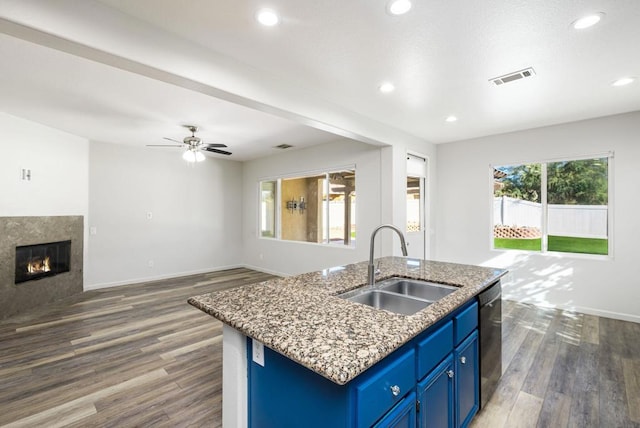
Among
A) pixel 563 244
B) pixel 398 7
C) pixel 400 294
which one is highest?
pixel 398 7

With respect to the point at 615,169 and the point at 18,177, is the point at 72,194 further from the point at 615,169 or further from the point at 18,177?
the point at 615,169

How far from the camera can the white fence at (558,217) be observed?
3.99 m

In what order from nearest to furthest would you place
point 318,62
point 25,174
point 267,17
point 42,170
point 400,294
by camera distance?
1. point 267,17
2. point 400,294
3. point 318,62
4. point 25,174
5. point 42,170

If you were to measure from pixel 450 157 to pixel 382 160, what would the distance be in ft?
5.12

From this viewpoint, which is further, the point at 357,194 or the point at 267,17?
the point at 357,194

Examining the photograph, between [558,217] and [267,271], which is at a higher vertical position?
[558,217]

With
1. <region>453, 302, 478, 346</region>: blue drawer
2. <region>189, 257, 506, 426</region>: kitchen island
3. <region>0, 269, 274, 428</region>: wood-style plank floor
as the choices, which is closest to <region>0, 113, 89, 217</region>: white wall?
<region>0, 269, 274, 428</region>: wood-style plank floor

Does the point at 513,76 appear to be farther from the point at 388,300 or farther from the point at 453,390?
the point at 453,390

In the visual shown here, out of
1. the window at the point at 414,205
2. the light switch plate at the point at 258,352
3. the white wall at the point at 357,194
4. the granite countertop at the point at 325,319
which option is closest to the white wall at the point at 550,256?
the window at the point at 414,205

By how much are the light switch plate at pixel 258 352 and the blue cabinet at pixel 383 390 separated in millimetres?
24

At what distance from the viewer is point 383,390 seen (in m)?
1.12

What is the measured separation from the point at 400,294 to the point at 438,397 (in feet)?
2.10

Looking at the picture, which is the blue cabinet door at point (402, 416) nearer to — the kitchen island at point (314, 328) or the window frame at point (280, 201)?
the kitchen island at point (314, 328)

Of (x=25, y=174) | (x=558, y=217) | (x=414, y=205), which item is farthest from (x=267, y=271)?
(x=558, y=217)
